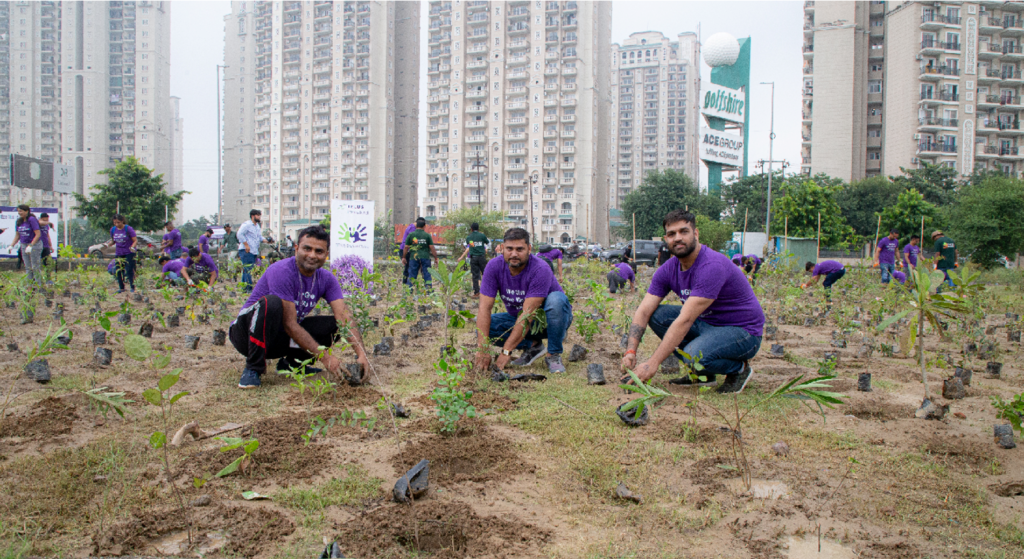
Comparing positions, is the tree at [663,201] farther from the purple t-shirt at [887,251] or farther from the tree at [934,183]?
the purple t-shirt at [887,251]

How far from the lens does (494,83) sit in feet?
201

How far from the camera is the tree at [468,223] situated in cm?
4122

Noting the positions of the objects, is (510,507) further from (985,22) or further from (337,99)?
(337,99)

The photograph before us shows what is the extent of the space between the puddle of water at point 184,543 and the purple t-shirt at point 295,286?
7.23 ft

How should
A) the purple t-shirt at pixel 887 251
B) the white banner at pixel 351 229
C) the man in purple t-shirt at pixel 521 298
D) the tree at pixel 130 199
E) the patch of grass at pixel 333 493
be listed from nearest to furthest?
1. the patch of grass at pixel 333 493
2. the man in purple t-shirt at pixel 521 298
3. the white banner at pixel 351 229
4. the purple t-shirt at pixel 887 251
5. the tree at pixel 130 199

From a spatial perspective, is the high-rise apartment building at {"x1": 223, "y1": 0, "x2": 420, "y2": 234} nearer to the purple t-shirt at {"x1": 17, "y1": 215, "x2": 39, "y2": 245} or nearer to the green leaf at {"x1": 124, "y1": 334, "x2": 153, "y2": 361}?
the purple t-shirt at {"x1": 17, "y1": 215, "x2": 39, "y2": 245}

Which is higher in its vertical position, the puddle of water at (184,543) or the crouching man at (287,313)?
the crouching man at (287,313)

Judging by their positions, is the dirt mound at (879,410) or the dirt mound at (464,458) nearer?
the dirt mound at (464,458)

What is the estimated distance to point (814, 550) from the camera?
1.95 metres

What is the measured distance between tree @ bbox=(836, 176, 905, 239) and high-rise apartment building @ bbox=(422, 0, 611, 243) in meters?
24.6

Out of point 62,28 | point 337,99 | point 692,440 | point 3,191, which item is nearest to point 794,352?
point 692,440

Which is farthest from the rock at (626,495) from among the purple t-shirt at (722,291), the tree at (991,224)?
the tree at (991,224)

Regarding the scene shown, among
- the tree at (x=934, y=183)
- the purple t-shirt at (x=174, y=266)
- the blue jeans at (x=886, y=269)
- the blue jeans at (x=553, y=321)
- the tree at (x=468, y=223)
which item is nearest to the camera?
the blue jeans at (x=553, y=321)

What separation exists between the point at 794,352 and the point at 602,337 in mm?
1995
